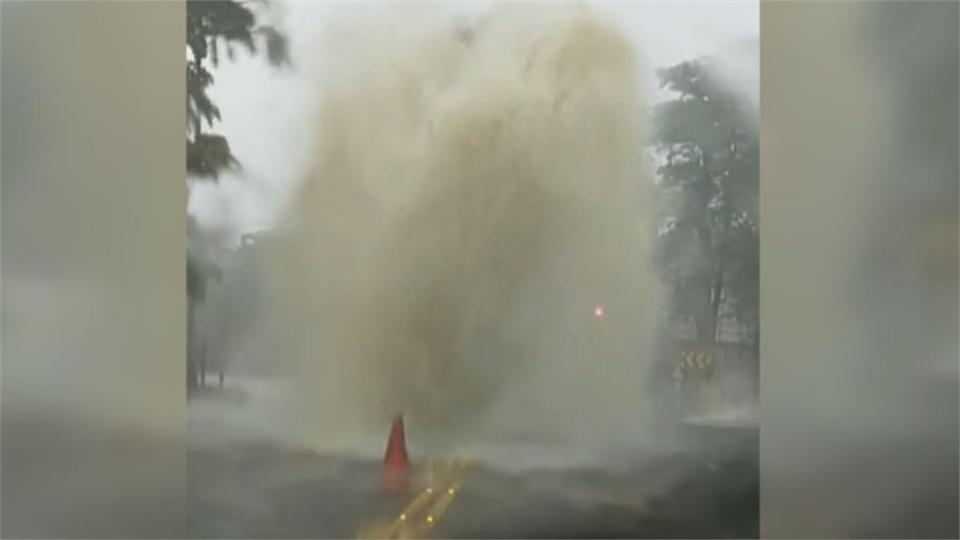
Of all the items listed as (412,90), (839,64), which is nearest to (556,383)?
(412,90)

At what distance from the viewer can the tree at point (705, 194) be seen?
3.66 ft

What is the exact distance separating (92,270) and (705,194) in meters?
0.62

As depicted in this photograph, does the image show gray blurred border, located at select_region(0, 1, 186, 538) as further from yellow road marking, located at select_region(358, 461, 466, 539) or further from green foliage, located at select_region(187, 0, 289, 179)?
yellow road marking, located at select_region(358, 461, 466, 539)

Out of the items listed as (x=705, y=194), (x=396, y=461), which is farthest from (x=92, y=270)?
(x=705, y=194)

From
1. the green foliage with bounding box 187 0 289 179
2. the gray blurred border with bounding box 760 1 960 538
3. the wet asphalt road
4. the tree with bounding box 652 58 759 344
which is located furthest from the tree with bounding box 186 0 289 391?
the gray blurred border with bounding box 760 1 960 538

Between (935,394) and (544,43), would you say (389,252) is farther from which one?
(935,394)

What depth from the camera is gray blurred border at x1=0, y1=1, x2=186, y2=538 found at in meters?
1.07

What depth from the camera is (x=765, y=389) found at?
1126 millimetres

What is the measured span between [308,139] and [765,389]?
1.74 feet

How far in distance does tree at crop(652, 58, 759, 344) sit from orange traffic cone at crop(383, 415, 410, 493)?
0.31 meters

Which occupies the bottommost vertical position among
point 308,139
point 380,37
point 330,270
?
point 330,270

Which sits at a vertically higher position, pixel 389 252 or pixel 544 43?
pixel 544 43

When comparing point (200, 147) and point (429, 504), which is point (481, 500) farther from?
point (200, 147)

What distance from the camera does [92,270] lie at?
42.4 inches
